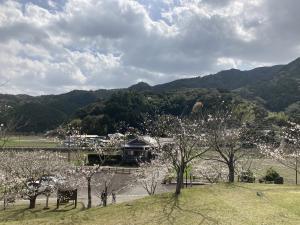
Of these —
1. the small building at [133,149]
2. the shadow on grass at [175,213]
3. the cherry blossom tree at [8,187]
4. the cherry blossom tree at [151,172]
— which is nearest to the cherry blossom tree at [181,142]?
the cherry blossom tree at [151,172]

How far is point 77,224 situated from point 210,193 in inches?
268

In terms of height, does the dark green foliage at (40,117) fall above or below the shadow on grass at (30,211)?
above

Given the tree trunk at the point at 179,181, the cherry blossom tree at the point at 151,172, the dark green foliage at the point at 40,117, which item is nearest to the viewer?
the tree trunk at the point at 179,181

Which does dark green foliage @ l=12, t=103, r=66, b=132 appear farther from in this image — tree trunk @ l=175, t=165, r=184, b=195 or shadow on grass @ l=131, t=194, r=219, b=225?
shadow on grass @ l=131, t=194, r=219, b=225

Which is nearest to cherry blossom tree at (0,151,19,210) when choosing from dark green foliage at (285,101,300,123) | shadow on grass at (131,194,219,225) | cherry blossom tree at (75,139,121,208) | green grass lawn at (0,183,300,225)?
cherry blossom tree at (75,139,121,208)

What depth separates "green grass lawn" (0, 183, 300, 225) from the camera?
570 inches

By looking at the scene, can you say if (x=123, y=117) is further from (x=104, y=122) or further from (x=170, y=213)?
(x=170, y=213)

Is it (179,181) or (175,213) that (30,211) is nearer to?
(179,181)

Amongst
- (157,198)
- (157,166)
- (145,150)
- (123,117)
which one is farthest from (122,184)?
(123,117)

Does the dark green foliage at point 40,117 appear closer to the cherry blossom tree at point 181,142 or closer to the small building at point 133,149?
the small building at point 133,149

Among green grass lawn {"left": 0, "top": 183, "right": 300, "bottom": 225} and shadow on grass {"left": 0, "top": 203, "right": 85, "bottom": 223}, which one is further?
shadow on grass {"left": 0, "top": 203, "right": 85, "bottom": 223}

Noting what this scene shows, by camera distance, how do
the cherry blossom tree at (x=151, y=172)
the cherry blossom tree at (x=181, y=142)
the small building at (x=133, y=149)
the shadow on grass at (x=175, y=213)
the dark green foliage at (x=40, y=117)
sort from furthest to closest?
the dark green foliage at (x=40, y=117)
the small building at (x=133, y=149)
the cherry blossom tree at (x=151, y=172)
the cherry blossom tree at (x=181, y=142)
the shadow on grass at (x=175, y=213)

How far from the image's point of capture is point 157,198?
17812 millimetres

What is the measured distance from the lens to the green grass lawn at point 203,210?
570 inches
